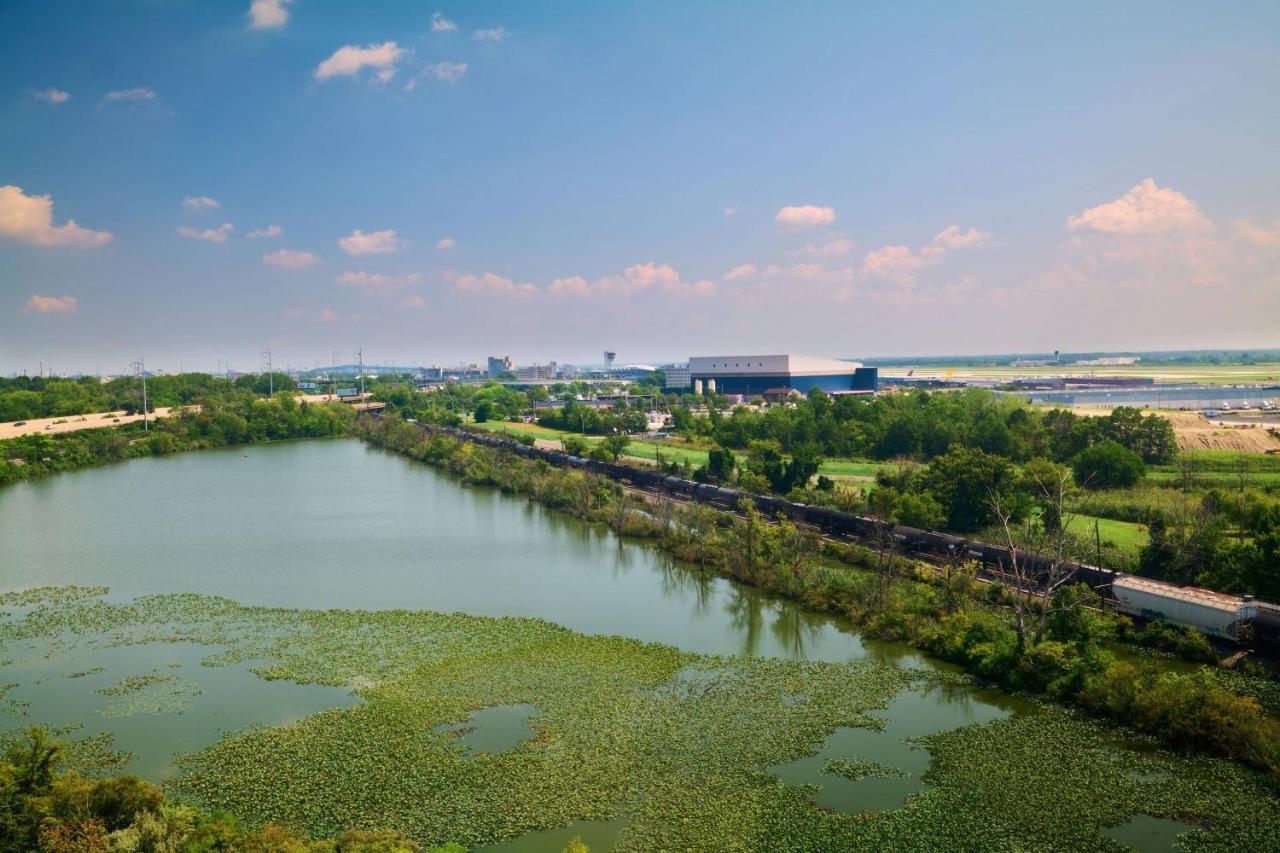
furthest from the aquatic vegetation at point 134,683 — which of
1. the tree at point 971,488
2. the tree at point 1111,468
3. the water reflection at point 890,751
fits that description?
the tree at point 1111,468

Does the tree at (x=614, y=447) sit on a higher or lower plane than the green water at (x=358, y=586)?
higher

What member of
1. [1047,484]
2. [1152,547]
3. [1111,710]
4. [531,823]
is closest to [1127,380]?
[1047,484]

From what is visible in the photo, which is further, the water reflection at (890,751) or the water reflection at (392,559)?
the water reflection at (392,559)

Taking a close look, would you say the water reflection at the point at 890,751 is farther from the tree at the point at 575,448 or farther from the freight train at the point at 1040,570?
the tree at the point at 575,448

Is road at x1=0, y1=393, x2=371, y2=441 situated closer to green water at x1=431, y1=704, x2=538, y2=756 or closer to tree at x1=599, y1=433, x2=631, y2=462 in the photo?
tree at x1=599, y1=433, x2=631, y2=462

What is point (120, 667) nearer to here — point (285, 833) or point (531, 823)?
point (285, 833)

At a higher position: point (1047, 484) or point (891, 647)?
point (1047, 484)

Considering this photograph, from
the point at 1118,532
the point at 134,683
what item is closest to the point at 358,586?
the point at 134,683
